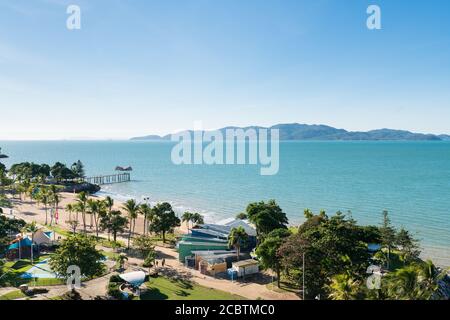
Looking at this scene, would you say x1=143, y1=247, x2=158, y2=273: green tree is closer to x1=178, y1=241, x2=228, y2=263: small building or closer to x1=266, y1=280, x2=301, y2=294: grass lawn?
x1=178, y1=241, x2=228, y2=263: small building

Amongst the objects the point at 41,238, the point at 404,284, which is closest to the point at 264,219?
the point at 404,284

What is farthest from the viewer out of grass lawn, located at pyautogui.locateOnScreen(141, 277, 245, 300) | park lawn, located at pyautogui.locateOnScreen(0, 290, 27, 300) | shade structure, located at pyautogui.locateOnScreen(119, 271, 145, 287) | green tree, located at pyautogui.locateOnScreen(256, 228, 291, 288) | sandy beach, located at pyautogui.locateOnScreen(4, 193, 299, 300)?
green tree, located at pyautogui.locateOnScreen(256, 228, 291, 288)

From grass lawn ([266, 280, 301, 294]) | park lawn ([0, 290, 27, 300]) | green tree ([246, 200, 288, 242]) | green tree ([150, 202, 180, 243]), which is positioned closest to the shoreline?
green tree ([150, 202, 180, 243])

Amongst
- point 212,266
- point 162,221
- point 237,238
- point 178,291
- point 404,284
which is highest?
point 404,284

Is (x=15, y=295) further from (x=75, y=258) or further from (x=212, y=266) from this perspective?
(x=212, y=266)
